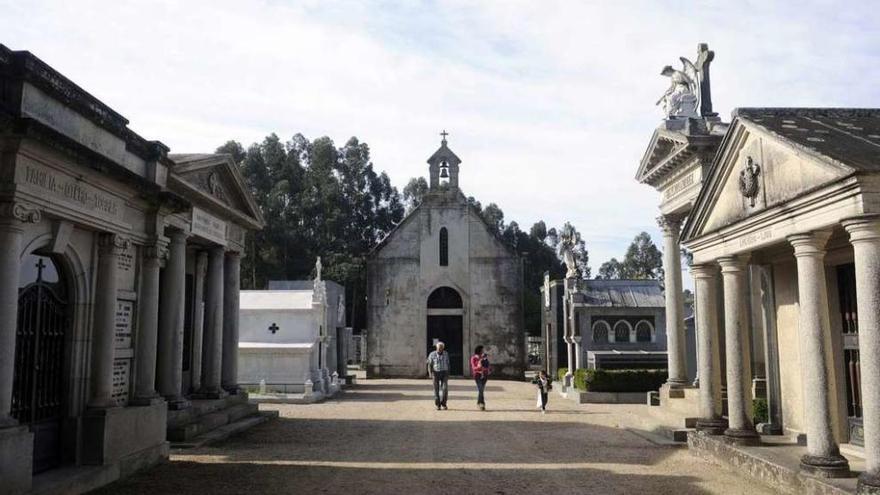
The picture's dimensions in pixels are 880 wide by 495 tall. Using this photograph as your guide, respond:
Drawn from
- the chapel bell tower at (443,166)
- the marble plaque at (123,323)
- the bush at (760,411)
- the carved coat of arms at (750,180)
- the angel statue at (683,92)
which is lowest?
the bush at (760,411)

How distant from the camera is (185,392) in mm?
14586

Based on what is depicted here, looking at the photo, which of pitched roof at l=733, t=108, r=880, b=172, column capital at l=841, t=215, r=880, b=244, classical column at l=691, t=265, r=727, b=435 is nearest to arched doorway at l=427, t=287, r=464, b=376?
classical column at l=691, t=265, r=727, b=435

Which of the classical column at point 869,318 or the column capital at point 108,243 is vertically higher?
the column capital at point 108,243

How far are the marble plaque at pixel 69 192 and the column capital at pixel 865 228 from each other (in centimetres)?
851

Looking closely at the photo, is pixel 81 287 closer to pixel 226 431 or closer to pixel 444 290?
pixel 226 431

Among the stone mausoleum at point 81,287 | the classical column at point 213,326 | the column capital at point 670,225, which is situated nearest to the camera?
the stone mausoleum at point 81,287

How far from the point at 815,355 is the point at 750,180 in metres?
2.41

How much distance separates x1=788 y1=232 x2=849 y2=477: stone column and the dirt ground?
3.56 feet

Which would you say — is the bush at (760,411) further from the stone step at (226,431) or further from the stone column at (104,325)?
the stone column at (104,325)

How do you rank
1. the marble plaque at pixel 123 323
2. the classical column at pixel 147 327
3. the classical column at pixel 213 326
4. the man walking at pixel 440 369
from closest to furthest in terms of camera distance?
the marble plaque at pixel 123 323
the classical column at pixel 147 327
the classical column at pixel 213 326
the man walking at pixel 440 369

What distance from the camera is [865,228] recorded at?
6742mm

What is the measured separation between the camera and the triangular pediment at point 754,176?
7488 mm

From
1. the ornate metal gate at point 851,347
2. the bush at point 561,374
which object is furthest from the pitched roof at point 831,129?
the bush at point 561,374

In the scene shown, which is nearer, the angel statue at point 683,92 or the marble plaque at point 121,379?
the marble plaque at point 121,379
